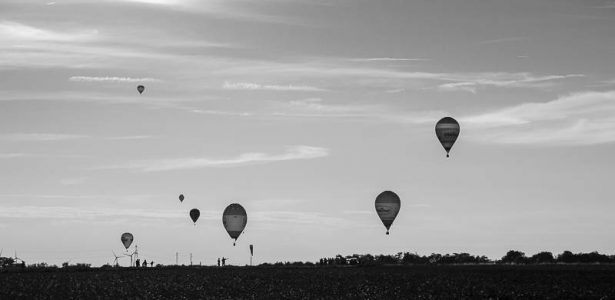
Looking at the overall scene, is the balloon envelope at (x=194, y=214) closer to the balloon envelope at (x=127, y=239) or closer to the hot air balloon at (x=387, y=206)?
the balloon envelope at (x=127, y=239)

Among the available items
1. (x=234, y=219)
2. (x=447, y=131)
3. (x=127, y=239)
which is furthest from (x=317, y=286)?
(x=127, y=239)

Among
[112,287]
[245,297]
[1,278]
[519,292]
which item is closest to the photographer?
[245,297]

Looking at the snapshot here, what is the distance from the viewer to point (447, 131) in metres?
120

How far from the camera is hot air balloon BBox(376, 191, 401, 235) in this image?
128m

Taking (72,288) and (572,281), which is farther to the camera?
(572,281)

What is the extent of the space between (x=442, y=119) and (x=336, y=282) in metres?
39.1

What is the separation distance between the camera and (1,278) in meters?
95.4

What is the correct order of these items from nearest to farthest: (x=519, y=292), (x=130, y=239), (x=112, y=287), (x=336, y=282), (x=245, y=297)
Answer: (x=245, y=297) < (x=519, y=292) < (x=112, y=287) < (x=336, y=282) < (x=130, y=239)

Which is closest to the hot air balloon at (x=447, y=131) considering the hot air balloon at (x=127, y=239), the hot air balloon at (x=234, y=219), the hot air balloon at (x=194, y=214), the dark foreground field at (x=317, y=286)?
the dark foreground field at (x=317, y=286)

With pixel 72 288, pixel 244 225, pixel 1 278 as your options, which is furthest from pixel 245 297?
pixel 244 225

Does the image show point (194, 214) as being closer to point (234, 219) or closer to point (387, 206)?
point (234, 219)

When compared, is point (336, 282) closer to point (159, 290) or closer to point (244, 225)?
point (159, 290)

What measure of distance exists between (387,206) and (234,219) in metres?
22.3

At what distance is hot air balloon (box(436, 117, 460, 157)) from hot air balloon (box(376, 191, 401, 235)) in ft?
43.5
